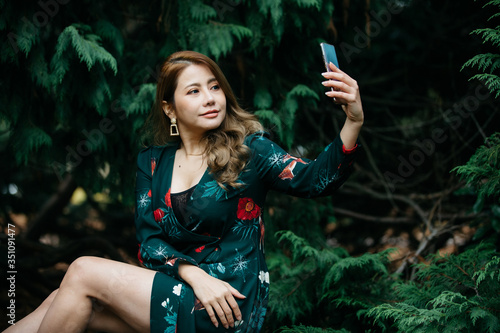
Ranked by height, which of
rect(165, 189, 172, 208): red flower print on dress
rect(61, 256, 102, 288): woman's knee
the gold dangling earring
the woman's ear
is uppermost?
the woman's ear

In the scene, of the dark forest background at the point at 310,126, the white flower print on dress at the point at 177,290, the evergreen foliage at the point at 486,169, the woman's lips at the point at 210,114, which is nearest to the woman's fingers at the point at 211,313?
the white flower print on dress at the point at 177,290

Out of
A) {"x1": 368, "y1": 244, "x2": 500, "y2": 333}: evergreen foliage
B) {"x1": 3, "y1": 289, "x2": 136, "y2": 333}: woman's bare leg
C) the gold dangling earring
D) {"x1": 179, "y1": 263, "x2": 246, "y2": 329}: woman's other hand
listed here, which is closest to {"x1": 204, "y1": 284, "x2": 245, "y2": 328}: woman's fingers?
{"x1": 179, "y1": 263, "x2": 246, "y2": 329}: woman's other hand

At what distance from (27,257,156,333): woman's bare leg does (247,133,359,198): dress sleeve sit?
2.24 ft

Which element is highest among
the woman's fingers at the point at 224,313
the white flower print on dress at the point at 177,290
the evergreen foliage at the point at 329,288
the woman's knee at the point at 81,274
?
the woman's knee at the point at 81,274

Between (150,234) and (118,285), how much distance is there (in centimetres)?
28

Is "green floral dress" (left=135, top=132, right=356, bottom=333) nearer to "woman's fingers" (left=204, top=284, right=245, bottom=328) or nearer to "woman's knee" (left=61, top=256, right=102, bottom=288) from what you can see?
"woman's fingers" (left=204, top=284, right=245, bottom=328)

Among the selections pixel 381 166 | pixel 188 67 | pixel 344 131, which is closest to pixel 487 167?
pixel 344 131

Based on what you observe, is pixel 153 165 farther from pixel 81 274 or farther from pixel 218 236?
pixel 81 274

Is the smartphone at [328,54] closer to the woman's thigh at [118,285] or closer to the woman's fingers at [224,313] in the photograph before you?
the woman's fingers at [224,313]

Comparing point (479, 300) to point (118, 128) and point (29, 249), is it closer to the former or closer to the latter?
point (118, 128)

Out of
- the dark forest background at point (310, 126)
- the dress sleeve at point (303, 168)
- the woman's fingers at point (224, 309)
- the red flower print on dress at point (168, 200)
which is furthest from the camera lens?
the dark forest background at point (310, 126)

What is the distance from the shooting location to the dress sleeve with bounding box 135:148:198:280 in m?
1.99

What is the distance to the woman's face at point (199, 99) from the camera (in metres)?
2.14

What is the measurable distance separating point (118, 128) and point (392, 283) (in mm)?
2042
